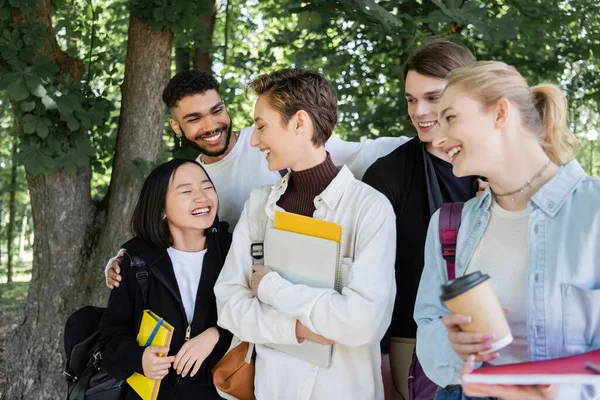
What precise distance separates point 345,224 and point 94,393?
4.96 ft

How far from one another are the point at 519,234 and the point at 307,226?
0.79 metres

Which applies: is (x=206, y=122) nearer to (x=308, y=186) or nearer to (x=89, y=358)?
(x=308, y=186)

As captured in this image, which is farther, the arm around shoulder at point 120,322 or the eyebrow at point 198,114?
the eyebrow at point 198,114

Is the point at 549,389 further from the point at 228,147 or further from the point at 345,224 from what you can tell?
the point at 228,147

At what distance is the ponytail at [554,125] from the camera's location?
1966mm

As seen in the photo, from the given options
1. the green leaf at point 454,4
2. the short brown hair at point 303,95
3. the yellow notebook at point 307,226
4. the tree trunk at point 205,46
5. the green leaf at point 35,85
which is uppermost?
the tree trunk at point 205,46

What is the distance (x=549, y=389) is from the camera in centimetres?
166

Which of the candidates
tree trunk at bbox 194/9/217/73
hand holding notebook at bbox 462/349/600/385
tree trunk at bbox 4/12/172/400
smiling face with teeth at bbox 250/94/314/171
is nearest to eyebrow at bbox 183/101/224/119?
smiling face with teeth at bbox 250/94/314/171

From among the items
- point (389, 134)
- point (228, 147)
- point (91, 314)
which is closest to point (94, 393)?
point (91, 314)

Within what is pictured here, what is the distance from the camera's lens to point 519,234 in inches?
76.6

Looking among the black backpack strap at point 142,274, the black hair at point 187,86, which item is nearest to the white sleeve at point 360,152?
the black hair at point 187,86

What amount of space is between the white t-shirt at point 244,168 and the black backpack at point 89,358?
24.5 inches

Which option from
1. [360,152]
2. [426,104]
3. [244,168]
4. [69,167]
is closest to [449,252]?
[426,104]

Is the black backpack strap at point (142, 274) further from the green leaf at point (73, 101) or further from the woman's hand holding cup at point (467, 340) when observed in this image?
the green leaf at point (73, 101)
